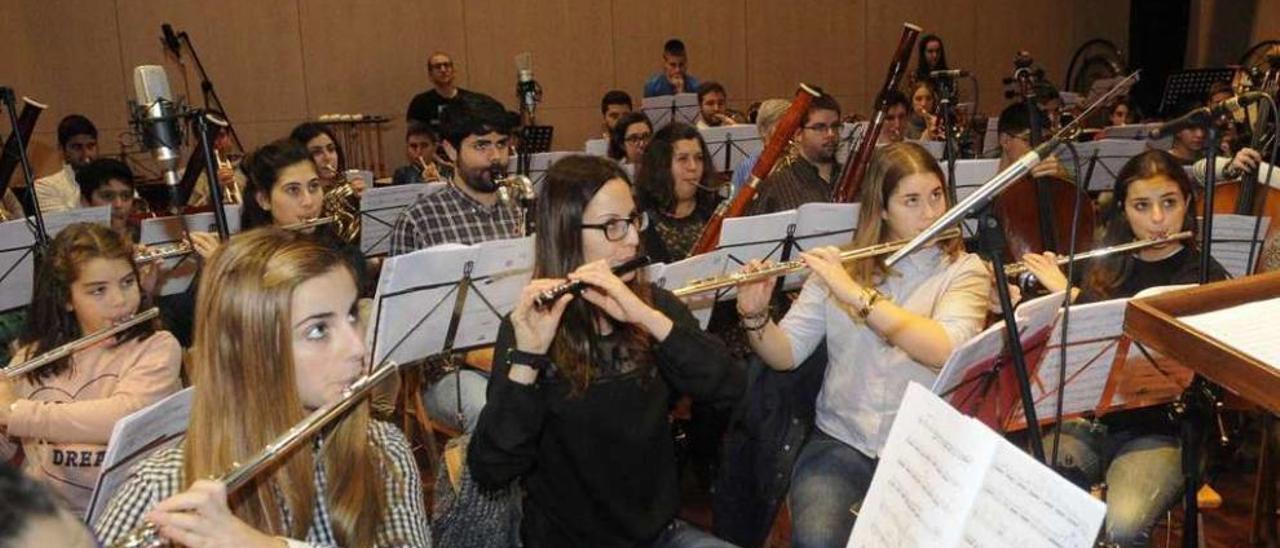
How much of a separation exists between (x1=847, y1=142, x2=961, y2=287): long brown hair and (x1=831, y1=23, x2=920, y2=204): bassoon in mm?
1206

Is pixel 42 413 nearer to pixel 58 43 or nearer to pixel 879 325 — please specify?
pixel 879 325

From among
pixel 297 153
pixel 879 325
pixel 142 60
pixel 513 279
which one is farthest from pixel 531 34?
pixel 879 325

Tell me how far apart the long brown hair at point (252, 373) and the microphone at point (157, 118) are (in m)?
0.79

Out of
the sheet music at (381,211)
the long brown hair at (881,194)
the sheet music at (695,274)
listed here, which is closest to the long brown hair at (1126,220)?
the long brown hair at (881,194)

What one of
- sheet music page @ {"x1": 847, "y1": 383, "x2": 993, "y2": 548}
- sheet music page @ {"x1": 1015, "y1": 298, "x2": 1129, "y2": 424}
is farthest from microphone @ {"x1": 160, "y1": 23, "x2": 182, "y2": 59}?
sheet music page @ {"x1": 847, "y1": 383, "x2": 993, "y2": 548}

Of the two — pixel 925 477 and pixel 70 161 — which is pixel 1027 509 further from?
pixel 70 161

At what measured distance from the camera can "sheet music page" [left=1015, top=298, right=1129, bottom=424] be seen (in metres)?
2.08

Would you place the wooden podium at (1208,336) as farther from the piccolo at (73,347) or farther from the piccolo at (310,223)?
the piccolo at (310,223)

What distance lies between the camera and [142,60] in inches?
297

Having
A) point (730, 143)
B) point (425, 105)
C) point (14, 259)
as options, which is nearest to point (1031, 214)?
point (730, 143)

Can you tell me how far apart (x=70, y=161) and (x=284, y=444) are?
5524 millimetres

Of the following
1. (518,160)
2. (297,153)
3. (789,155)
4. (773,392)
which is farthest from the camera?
(518,160)

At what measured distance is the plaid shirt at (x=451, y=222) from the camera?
3695 mm

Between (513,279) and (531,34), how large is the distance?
6438mm
